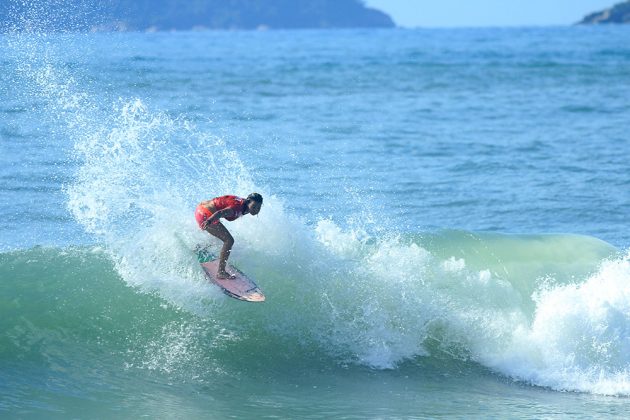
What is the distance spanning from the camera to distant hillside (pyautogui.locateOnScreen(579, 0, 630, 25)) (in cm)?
17762

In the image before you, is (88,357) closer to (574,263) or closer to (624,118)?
(574,263)

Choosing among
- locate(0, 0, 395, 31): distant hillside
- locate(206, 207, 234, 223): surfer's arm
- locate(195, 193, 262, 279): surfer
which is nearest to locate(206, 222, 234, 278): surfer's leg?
locate(195, 193, 262, 279): surfer

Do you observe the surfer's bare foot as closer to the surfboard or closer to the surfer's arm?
the surfboard

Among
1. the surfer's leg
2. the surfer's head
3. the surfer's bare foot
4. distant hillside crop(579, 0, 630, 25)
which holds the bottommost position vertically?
the surfer's bare foot

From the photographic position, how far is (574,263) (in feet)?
45.1

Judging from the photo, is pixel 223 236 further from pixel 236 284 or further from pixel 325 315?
pixel 325 315

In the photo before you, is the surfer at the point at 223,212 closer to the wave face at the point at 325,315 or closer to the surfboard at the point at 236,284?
→ the surfboard at the point at 236,284

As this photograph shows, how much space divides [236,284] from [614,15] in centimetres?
18224

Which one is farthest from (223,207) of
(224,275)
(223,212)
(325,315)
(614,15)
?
(614,15)

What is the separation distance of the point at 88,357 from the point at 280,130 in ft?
46.1

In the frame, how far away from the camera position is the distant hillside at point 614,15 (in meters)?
178

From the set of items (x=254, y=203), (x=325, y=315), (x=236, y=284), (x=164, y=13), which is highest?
(x=164, y=13)

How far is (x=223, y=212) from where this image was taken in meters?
10.2

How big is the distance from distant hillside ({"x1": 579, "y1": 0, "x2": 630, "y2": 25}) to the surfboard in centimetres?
17974
